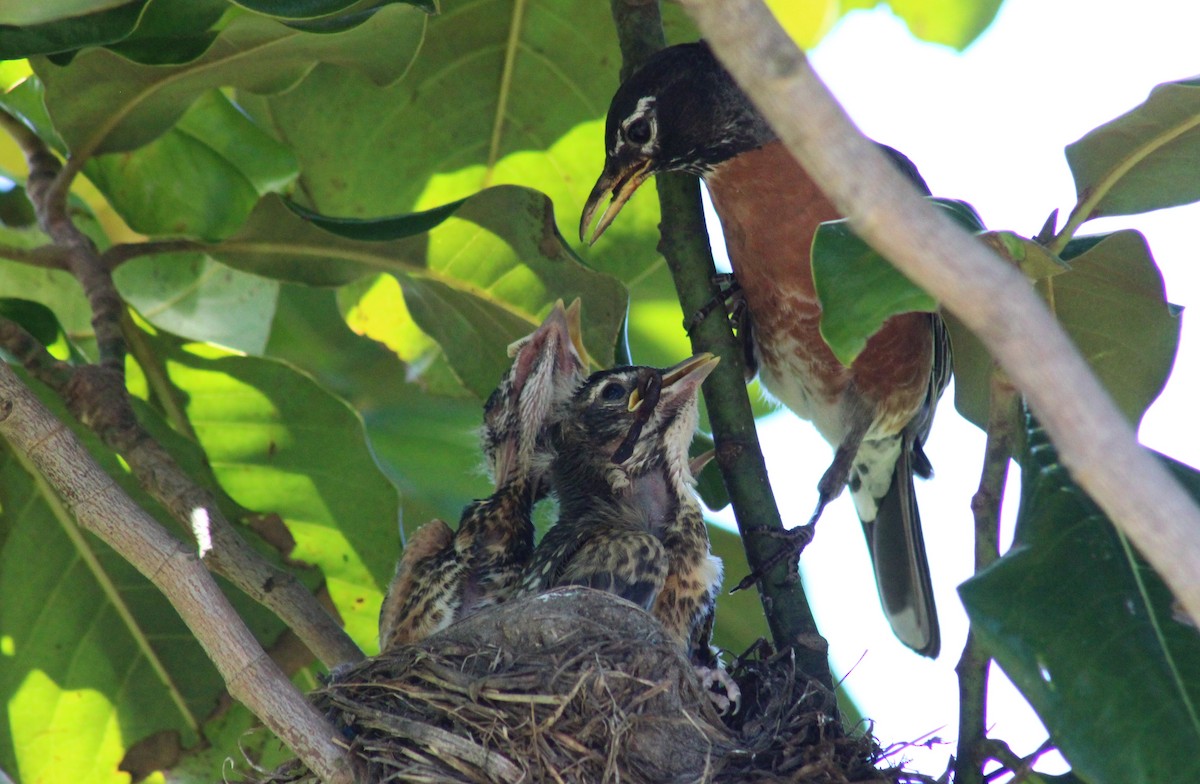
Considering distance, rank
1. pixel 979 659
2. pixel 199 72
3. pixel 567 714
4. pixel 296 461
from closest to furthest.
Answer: pixel 979 659 → pixel 567 714 → pixel 199 72 → pixel 296 461

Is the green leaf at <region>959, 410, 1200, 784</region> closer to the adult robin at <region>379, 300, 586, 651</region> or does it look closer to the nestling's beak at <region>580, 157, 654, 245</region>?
the adult robin at <region>379, 300, 586, 651</region>

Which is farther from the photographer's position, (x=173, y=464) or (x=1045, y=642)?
(x=173, y=464)

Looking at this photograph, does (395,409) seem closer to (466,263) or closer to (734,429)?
(466,263)

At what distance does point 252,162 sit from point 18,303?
1.00 metres

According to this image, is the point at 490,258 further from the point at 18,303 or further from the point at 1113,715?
the point at 1113,715

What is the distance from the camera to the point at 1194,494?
2910 mm

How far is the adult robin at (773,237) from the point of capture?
13.8 feet

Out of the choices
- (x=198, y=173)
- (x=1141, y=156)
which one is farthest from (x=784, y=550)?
(x=198, y=173)

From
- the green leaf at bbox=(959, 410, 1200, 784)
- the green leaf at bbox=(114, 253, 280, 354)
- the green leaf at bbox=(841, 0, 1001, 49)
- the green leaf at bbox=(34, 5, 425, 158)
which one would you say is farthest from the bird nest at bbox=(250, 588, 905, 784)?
the green leaf at bbox=(841, 0, 1001, 49)

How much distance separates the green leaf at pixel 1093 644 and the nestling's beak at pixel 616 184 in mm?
1897

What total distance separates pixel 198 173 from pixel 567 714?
2.42 meters

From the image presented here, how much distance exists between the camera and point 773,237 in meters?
4.25

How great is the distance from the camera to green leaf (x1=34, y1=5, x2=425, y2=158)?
356 centimetres

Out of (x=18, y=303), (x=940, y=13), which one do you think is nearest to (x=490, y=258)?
(x=18, y=303)
